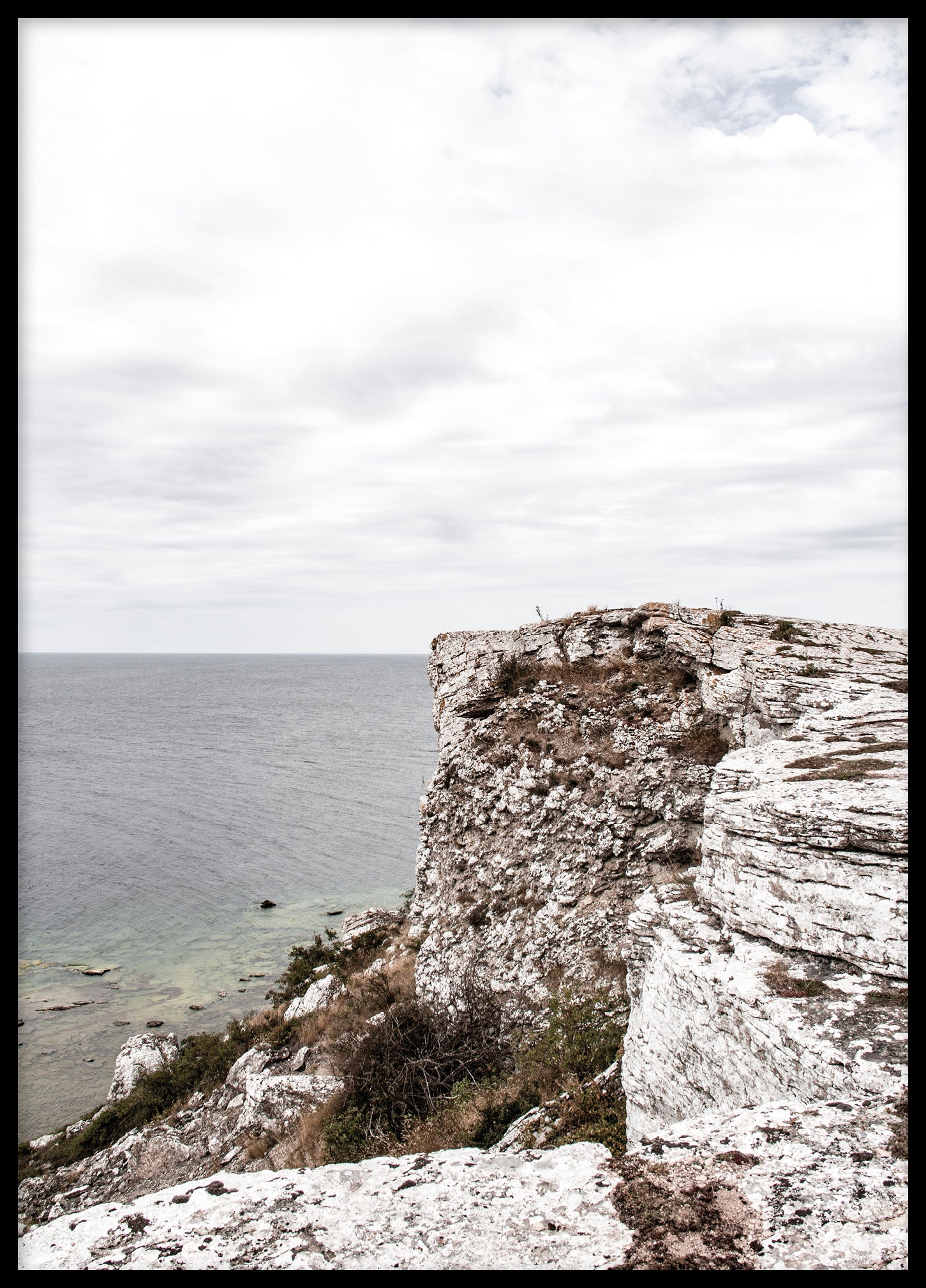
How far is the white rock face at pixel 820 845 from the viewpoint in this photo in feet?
18.6

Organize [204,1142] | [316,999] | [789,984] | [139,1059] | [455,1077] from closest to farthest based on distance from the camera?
[789,984], [455,1077], [204,1142], [316,999], [139,1059]

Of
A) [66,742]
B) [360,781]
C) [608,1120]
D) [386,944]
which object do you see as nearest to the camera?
[608,1120]

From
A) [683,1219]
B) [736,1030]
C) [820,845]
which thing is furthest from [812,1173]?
[820,845]

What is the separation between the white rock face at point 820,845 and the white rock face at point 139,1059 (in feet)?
63.8

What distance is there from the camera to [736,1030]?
5730mm

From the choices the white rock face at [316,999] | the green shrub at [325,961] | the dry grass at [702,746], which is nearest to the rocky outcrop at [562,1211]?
the dry grass at [702,746]

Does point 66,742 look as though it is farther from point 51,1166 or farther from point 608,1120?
point 608,1120

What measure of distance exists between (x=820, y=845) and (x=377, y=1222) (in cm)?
509

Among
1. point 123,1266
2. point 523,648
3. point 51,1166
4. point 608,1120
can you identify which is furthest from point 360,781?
point 123,1266

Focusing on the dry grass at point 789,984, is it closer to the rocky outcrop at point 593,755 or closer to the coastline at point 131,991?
the rocky outcrop at point 593,755

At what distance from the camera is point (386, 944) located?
21297 mm

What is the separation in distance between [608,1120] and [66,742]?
96.4 m

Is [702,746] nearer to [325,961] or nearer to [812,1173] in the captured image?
[812,1173]

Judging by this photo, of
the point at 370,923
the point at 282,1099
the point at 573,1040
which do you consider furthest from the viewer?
the point at 370,923
